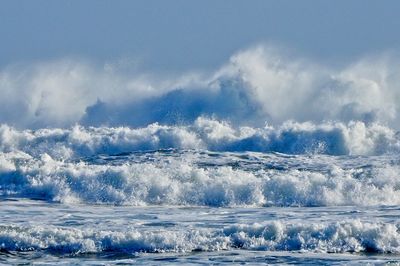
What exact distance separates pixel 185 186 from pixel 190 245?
36.4 feet

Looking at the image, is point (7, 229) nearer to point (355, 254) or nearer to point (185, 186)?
point (355, 254)

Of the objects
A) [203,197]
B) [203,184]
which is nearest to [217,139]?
[203,184]

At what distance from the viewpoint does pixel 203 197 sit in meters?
33.7

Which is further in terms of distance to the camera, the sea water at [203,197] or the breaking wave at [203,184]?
the breaking wave at [203,184]

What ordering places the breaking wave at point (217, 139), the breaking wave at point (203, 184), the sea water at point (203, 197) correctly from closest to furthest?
the sea water at point (203, 197) → the breaking wave at point (203, 184) → the breaking wave at point (217, 139)

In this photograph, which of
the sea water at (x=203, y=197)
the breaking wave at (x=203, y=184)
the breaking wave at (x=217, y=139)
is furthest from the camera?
the breaking wave at (x=217, y=139)

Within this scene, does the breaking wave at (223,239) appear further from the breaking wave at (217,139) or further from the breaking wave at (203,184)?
the breaking wave at (217,139)

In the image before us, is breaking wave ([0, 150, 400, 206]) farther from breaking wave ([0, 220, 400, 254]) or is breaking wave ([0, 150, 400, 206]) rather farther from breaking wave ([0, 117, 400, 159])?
breaking wave ([0, 117, 400, 159])

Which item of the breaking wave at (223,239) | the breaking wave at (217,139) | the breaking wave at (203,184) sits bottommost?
the breaking wave at (223,239)

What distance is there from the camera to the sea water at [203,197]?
2339 centimetres

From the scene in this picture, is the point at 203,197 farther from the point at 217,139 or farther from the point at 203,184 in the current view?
the point at 217,139

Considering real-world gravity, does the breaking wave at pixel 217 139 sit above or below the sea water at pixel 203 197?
above

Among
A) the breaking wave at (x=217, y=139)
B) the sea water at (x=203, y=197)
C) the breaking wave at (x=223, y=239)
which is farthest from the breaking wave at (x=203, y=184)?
the breaking wave at (x=217, y=139)

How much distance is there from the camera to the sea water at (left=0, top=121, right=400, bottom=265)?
76.7ft
